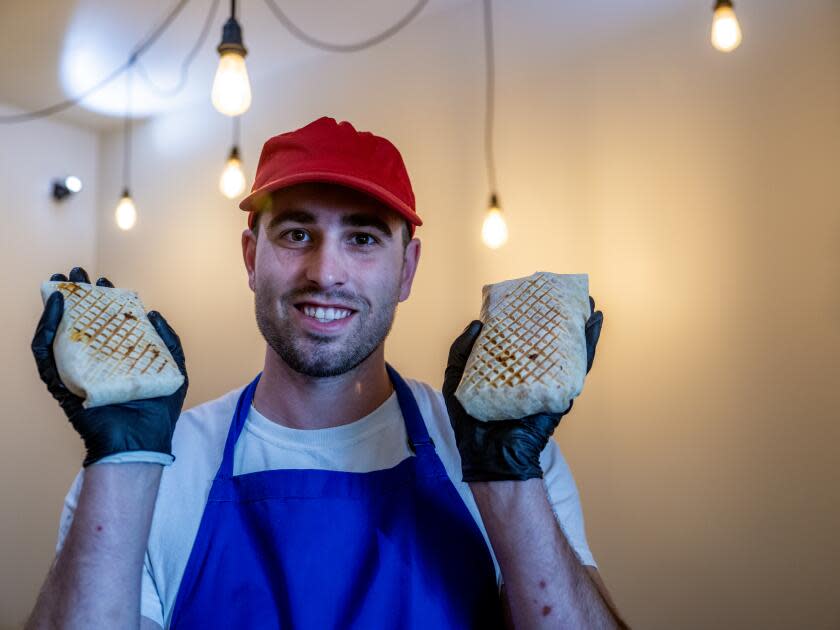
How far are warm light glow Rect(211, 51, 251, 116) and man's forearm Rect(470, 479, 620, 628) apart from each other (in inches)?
61.8

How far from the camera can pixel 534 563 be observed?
1.19 metres

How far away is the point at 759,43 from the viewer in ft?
8.26

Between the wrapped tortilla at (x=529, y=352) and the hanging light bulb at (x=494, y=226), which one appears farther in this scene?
the hanging light bulb at (x=494, y=226)

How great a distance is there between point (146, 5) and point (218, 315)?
183 cm

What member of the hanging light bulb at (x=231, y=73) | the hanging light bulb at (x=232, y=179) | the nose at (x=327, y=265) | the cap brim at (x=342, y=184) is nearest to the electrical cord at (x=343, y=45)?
the hanging light bulb at (x=232, y=179)

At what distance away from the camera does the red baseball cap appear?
4.70 ft

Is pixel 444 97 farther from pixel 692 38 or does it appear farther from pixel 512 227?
pixel 692 38

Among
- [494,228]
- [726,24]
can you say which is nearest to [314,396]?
[494,228]

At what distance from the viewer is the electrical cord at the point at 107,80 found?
353 centimetres

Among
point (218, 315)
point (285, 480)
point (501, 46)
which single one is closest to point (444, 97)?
point (501, 46)

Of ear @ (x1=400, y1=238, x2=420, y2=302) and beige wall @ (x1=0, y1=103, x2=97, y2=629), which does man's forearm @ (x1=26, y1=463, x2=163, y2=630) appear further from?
beige wall @ (x1=0, y1=103, x2=97, y2=629)

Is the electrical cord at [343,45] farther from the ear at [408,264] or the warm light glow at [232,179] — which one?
the ear at [408,264]

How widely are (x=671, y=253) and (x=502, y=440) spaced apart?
5.82ft

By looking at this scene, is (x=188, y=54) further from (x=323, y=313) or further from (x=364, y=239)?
(x=323, y=313)
